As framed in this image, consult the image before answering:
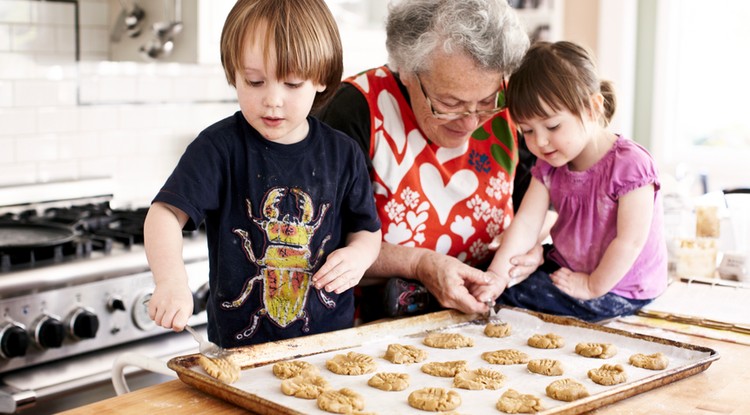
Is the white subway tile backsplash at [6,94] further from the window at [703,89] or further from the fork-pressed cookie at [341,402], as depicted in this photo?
the window at [703,89]

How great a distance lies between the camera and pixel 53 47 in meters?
2.78

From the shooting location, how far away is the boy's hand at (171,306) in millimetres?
1262

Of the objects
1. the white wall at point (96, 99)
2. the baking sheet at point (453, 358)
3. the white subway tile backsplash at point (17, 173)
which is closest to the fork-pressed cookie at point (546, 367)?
the baking sheet at point (453, 358)

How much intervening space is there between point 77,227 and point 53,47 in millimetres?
613

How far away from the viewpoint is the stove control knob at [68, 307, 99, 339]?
2.21 m

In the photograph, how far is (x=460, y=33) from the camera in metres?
1.68

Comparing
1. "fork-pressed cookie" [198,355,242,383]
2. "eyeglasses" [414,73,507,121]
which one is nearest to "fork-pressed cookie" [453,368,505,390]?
"fork-pressed cookie" [198,355,242,383]

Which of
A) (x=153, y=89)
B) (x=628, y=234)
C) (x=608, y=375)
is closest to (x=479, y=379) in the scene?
(x=608, y=375)

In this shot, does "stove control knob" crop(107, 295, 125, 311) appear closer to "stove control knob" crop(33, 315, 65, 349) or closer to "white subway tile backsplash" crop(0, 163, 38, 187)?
"stove control knob" crop(33, 315, 65, 349)

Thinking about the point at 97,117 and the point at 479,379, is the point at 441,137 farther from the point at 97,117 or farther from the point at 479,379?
the point at 97,117

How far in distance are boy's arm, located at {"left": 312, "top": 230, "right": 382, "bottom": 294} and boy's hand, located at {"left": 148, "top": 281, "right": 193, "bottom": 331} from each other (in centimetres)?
27

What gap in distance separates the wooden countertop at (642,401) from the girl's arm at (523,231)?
19.3 inches

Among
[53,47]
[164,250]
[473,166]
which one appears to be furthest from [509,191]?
Answer: [53,47]

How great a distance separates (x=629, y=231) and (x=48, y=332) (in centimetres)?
137
